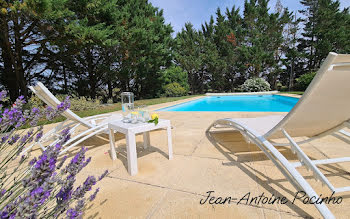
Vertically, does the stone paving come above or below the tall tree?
below

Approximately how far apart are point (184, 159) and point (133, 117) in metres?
0.76

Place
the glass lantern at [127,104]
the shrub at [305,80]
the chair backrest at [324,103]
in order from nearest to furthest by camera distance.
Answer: the chair backrest at [324,103], the glass lantern at [127,104], the shrub at [305,80]

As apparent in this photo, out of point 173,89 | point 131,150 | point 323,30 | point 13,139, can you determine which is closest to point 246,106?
point 173,89

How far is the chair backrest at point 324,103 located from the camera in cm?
116

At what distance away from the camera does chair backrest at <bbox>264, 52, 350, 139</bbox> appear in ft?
3.81

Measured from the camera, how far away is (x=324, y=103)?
1402mm

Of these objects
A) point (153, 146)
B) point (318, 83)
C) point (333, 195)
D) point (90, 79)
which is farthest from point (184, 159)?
point (90, 79)

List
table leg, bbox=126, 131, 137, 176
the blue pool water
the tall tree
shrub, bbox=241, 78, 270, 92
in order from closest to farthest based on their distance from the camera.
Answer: table leg, bbox=126, 131, 137, 176, the tall tree, the blue pool water, shrub, bbox=241, 78, 270, 92

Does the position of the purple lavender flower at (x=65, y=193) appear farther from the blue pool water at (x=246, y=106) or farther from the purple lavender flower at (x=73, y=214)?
the blue pool water at (x=246, y=106)

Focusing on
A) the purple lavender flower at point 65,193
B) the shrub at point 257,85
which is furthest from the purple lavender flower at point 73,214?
the shrub at point 257,85

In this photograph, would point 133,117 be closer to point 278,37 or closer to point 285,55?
point 278,37

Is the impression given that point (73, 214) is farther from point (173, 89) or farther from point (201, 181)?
point (173, 89)

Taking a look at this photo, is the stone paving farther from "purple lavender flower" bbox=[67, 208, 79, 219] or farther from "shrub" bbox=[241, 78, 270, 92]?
"shrub" bbox=[241, 78, 270, 92]

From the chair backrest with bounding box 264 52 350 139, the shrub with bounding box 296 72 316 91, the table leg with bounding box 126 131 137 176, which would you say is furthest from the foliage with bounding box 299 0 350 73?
the table leg with bounding box 126 131 137 176
